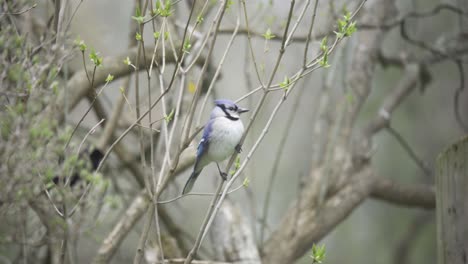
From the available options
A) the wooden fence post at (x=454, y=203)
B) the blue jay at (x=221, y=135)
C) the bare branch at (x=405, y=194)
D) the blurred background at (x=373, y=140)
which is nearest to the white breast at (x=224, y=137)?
the blue jay at (x=221, y=135)

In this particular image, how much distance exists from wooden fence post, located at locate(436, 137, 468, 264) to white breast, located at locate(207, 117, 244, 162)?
0.66m

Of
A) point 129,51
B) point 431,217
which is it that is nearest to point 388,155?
point 431,217

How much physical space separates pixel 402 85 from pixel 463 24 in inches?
24.8

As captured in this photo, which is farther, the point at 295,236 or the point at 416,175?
the point at 416,175

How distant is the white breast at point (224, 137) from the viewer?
6.88 ft

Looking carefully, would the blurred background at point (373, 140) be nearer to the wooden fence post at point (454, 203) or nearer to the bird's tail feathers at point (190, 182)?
the bird's tail feathers at point (190, 182)

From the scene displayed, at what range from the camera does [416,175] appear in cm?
523

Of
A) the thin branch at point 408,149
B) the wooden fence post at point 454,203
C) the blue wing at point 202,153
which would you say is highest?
the thin branch at point 408,149

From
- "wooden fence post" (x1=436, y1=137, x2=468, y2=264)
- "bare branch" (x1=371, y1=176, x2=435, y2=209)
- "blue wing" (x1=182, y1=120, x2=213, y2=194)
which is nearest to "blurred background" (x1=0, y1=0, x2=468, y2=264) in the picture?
"bare branch" (x1=371, y1=176, x2=435, y2=209)

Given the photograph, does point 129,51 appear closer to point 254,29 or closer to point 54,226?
point 254,29

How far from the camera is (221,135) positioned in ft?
6.95

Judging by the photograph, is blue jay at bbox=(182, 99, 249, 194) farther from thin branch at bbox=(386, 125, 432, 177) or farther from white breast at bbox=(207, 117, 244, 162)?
thin branch at bbox=(386, 125, 432, 177)

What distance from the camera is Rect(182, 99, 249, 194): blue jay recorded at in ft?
6.90

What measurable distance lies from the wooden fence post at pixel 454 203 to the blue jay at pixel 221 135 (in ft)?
2.19
